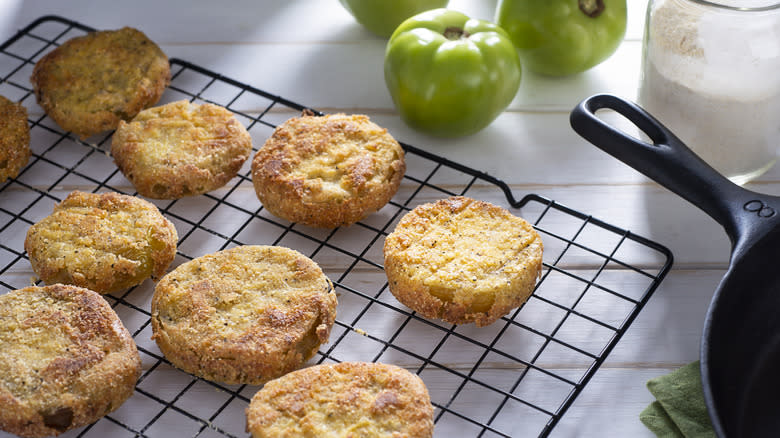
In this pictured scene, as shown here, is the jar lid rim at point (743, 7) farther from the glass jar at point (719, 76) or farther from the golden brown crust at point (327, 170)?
the golden brown crust at point (327, 170)

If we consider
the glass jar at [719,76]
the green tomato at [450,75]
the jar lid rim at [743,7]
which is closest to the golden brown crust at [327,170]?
the green tomato at [450,75]

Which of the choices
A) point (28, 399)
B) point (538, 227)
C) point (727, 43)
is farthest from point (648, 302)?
point (28, 399)

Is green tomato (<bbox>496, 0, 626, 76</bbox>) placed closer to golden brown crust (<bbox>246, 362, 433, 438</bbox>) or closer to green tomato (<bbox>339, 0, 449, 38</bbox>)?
green tomato (<bbox>339, 0, 449, 38</bbox>)

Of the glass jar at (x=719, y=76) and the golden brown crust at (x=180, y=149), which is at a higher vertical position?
the glass jar at (x=719, y=76)

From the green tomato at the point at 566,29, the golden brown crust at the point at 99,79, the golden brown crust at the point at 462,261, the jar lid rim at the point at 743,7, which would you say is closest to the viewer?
the golden brown crust at the point at 462,261

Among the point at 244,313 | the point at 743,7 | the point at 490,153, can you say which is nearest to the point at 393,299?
the point at 244,313
